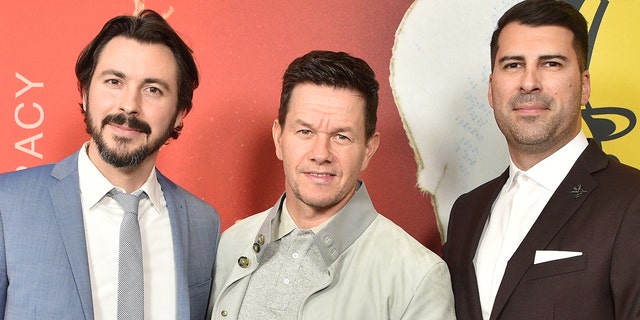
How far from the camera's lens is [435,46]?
109 inches

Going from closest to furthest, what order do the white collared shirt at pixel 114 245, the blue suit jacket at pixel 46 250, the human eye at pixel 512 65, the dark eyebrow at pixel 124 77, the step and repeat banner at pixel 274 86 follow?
the blue suit jacket at pixel 46 250, the white collared shirt at pixel 114 245, the dark eyebrow at pixel 124 77, the human eye at pixel 512 65, the step and repeat banner at pixel 274 86

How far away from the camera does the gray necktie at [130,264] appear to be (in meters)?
1.94

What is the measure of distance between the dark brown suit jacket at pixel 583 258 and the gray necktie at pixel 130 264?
869mm

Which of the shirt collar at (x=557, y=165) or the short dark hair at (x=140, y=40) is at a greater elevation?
the short dark hair at (x=140, y=40)

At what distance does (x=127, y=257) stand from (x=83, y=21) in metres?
1.15

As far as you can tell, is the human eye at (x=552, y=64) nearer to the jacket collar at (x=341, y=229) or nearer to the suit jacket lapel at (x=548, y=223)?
the suit jacket lapel at (x=548, y=223)

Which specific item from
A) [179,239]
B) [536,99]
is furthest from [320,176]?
[536,99]

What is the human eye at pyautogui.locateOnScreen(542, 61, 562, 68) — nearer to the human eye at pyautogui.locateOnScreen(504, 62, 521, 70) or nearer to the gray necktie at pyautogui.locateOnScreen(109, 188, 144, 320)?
the human eye at pyautogui.locateOnScreen(504, 62, 521, 70)

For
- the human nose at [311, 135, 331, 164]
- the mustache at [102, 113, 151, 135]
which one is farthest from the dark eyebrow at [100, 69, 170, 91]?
the human nose at [311, 135, 331, 164]

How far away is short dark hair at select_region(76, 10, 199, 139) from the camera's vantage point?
219 cm

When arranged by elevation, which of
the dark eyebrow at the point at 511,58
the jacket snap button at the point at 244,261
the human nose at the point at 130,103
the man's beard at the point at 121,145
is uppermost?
the dark eyebrow at the point at 511,58

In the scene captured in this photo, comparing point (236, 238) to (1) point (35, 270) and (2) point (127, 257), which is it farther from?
(1) point (35, 270)

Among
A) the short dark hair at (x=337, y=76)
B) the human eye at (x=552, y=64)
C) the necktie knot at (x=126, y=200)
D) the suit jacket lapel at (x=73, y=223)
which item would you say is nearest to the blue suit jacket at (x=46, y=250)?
the suit jacket lapel at (x=73, y=223)

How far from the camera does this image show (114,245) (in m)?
2.00
